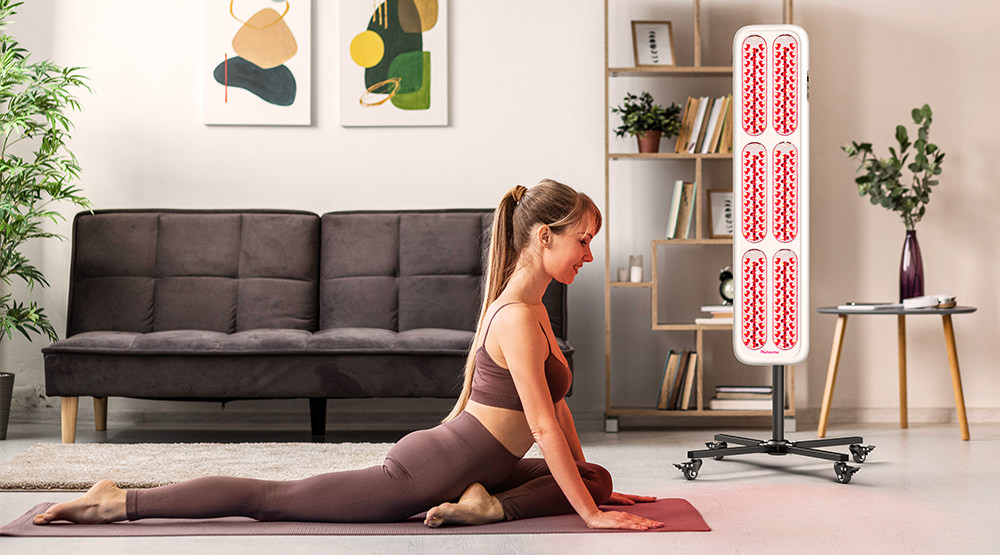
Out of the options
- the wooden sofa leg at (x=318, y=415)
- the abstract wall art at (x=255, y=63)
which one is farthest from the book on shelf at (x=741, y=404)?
the abstract wall art at (x=255, y=63)

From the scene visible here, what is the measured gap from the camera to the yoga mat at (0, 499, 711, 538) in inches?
85.8

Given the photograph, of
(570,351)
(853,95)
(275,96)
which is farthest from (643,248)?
(275,96)

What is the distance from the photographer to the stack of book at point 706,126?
405 cm

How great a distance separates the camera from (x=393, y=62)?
4336 millimetres

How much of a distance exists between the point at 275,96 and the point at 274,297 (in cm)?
100

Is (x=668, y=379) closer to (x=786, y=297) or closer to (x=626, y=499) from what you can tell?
(x=786, y=297)

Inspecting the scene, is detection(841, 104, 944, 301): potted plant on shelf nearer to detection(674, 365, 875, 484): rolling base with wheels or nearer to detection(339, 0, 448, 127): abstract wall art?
detection(674, 365, 875, 484): rolling base with wheels

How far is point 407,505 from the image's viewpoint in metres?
2.19

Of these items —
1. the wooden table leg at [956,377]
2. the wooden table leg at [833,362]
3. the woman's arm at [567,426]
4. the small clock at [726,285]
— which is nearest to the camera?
the woman's arm at [567,426]

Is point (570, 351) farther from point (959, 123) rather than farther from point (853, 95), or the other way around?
point (959, 123)

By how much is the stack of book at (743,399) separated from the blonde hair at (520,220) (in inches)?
80.6

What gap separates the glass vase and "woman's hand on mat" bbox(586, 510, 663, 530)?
2320 mm

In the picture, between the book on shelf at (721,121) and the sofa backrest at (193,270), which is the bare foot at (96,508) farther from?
the book on shelf at (721,121)

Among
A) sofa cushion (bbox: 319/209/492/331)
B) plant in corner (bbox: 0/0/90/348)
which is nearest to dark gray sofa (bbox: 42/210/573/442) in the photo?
sofa cushion (bbox: 319/209/492/331)
